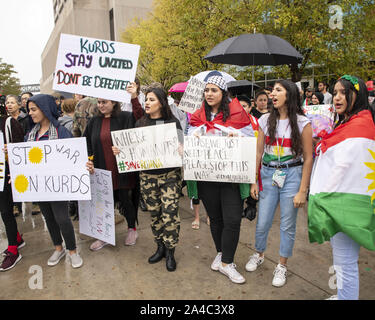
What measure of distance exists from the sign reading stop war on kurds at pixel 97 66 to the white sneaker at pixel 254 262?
222cm

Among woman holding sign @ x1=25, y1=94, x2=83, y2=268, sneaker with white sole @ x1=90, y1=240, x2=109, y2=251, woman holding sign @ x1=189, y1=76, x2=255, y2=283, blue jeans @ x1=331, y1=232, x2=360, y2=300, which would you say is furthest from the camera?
sneaker with white sole @ x1=90, y1=240, x2=109, y2=251

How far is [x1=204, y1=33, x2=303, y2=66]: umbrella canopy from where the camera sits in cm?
515

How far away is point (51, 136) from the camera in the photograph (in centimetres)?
332

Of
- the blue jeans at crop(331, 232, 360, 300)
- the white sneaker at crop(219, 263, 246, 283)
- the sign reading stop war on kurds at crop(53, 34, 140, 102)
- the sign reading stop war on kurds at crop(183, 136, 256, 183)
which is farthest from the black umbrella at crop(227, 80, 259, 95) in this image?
the blue jeans at crop(331, 232, 360, 300)

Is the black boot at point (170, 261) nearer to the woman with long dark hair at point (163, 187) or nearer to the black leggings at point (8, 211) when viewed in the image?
the woman with long dark hair at point (163, 187)

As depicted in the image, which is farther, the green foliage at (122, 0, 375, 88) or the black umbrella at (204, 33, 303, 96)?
the green foliage at (122, 0, 375, 88)

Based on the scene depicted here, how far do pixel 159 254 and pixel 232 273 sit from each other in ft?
3.02

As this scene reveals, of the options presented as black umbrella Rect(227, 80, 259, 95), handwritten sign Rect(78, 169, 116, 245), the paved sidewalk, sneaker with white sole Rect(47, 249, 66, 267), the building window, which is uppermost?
the building window

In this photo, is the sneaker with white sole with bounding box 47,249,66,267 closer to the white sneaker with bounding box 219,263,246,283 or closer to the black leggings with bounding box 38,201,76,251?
the black leggings with bounding box 38,201,76,251

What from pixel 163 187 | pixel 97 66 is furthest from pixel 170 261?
pixel 97 66

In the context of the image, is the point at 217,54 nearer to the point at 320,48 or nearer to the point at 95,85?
the point at 95,85

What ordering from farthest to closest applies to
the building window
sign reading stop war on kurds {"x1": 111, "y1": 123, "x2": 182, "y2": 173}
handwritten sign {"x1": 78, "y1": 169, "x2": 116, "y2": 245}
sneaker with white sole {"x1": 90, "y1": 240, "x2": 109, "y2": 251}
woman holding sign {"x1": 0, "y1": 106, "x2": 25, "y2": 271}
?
the building window → sneaker with white sole {"x1": 90, "y1": 240, "x2": 109, "y2": 251} → handwritten sign {"x1": 78, "y1": 169, "x2": 116, "y2": 245} → woman holding sign {"x1": 0, "y1": 106, "x2": 25, "y2": 271} → sign reading stop war on kurds {"x1": 111, "y1": 123, "x2": 182, "y2": 173}

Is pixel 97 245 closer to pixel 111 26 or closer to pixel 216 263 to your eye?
pixel 216 263

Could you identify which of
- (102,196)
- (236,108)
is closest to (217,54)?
(236,108)
